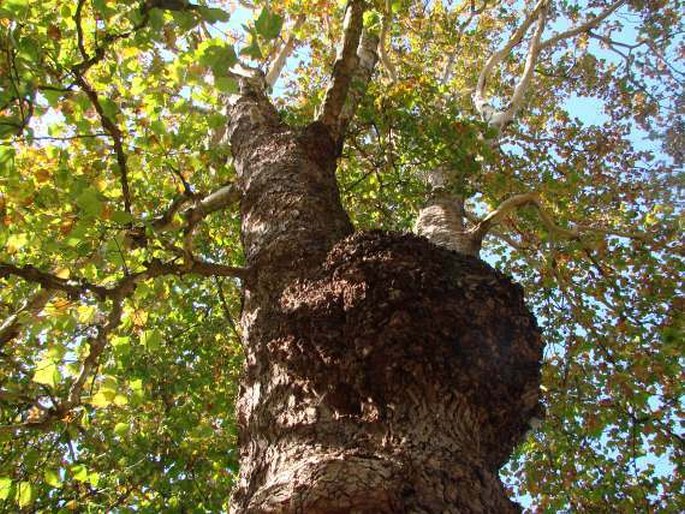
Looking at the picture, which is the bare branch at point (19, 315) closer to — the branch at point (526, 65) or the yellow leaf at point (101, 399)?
the yellow leaf at point (101, 399)

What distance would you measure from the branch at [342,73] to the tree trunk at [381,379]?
4.84ft

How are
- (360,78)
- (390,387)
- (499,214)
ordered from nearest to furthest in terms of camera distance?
(390,387) < (499,214) < (360,78)

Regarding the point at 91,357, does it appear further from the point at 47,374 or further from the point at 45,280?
the point at 45,280

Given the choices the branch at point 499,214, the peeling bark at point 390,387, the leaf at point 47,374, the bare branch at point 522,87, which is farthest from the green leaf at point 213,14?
the bare branch at point 522,87

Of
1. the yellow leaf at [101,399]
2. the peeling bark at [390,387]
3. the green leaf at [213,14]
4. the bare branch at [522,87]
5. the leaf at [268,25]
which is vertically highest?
the bare branch at [522,87]

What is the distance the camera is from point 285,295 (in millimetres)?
2457

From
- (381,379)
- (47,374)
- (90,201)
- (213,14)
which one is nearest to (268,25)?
(213,14)

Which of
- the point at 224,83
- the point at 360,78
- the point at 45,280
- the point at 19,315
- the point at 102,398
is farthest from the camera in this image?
the point at 360,78

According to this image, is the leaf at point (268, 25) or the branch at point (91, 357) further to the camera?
the branch at point (91, 357)

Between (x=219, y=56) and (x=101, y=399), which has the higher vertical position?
(x=219, y=56)

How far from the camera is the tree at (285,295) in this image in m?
2.02

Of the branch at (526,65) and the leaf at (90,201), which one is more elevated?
the branch at (526,65)

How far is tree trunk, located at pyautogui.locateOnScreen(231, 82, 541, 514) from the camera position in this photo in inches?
66.9

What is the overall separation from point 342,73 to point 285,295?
217cm
